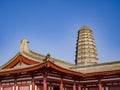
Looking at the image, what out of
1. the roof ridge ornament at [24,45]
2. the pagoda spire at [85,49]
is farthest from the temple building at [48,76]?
the pagoda spire at [85,49]

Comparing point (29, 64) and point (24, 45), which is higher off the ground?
point (24, 45)

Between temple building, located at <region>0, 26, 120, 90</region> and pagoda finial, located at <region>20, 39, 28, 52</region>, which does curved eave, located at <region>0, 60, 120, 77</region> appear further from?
pagoda finial, located at <region>20, 39, 28, 52</region>

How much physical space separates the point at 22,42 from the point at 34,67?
25.5 ft

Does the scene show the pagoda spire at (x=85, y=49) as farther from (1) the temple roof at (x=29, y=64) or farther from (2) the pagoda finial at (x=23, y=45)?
(2) the pagoda finial at (x=23, y=45)

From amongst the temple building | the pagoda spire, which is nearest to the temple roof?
the temple building

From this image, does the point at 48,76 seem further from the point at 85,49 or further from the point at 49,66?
the point at 85,49

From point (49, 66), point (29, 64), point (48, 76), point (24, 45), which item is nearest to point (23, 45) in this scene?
point (24, 45)

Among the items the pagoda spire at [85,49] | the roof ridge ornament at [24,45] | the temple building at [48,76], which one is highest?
the pagoda spire at [85,49]

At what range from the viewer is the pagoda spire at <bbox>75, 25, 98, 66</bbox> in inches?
2103

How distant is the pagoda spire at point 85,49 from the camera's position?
5341 centimetres

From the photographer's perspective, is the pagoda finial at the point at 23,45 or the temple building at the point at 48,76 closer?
the temple building at the point at 48,76

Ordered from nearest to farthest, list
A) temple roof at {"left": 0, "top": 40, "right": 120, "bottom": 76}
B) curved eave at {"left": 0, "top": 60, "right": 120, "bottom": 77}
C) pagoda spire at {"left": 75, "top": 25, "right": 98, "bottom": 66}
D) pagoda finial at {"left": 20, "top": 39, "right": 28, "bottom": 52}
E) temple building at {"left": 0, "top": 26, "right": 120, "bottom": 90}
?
curved eave at {"left": 0, "top": 60, "right": 120, "bottom": 77} → temple building at {"left": 0, "top": 26, "right": 120, "bottom": 90} → temple roof at {"left": 0, "top": 40, "right": 120, "bottom": 76} → pagoda finial at {"left": 20, "top": 39, "right": 28, "bottom": 52} → pagoda spire at {"left": 75, "top": 25, "right": 98, "bottom": 66}

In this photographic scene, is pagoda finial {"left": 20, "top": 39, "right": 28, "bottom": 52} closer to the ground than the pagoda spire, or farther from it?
closer to the ground

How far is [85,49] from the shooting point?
54406 millimetres
